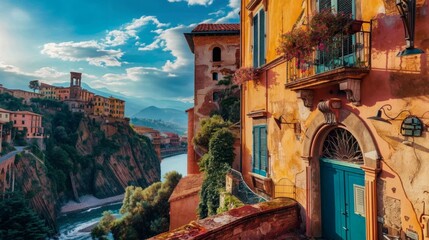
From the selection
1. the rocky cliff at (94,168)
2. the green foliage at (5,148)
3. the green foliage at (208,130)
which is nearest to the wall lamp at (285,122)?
the green foliage at (208,130)

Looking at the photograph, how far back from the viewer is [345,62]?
4926mm

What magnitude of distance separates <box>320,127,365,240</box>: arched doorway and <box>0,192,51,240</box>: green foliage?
36535 mm

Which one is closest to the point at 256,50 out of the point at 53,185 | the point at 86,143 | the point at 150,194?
the point at 150,194

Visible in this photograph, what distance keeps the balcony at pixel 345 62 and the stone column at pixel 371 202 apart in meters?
1.27

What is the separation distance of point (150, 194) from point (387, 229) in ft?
88.6

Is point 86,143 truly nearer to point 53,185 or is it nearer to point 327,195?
point 53,185

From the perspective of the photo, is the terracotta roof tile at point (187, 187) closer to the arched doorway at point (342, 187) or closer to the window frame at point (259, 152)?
the window frame at point (259, 152)

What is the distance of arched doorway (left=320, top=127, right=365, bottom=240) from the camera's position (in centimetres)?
487

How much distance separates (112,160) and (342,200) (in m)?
86.3

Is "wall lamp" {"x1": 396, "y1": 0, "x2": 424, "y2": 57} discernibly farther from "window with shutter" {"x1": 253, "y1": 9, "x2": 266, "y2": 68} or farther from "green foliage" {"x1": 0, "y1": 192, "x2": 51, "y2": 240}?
"green foliage" {"x1": 0, "y1": 192, "x2": 51, "y2": 240}

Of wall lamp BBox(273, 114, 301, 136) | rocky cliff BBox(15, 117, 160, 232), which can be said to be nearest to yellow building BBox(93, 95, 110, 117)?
rocky cliff BBox(15, 117, 160, 232)

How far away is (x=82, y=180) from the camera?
7331 cm

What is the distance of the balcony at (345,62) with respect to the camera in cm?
443

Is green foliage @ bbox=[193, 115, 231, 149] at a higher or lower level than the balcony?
lower
